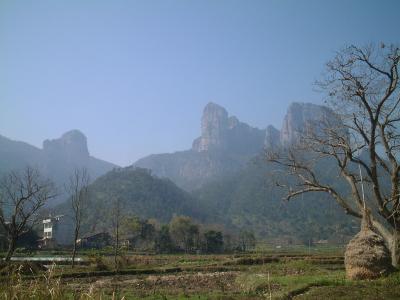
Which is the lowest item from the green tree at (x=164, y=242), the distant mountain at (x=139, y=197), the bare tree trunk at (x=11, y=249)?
the green tree at (x=164, y=242)

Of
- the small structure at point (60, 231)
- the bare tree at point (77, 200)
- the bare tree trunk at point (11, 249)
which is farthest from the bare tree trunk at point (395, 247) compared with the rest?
the small structure at point (60, 231)

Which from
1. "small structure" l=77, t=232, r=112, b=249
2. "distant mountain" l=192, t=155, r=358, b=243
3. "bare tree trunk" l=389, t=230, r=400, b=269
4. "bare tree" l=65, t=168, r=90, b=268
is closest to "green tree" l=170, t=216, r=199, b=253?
"small structure" l=77, t=232, r=112, b=249

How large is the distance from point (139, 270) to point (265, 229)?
129601mm

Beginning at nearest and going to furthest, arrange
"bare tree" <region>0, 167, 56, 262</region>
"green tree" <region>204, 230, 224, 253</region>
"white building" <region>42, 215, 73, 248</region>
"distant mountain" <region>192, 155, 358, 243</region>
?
"bare tree" <region>0, 167, 56, 262</region>
"green tree" <region>204, 230, 224, 253</region>
"white building" <region>42, 215, 73, 248</region>
"distant mountain" <region>192, 155, 358, 243</region>

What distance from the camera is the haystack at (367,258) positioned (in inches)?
684

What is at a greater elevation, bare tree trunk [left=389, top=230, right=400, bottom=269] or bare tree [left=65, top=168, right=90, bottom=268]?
bare tree [left=65, top=168, right=90, bottom=268]

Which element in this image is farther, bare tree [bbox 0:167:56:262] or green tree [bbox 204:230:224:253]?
green tree [bbox 204:230:224:253]

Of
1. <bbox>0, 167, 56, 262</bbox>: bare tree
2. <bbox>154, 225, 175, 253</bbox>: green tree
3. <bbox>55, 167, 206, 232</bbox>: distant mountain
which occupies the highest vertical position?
<bbox>55, 167, 206, 232</bbox>: distant mountain

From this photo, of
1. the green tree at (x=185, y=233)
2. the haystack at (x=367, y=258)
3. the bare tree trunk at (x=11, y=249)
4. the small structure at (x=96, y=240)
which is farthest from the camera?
the small structure at (x=96, y=240)

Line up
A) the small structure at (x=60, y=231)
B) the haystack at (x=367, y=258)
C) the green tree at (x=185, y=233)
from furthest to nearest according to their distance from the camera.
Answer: the small structure at (x=60, y=231), the green tree at (x=185, y=233), the haystack at (x=367, y=258)

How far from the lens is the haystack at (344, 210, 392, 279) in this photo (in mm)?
17375

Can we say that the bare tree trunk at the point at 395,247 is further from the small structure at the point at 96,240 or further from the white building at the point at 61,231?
the white building at the point at 61,231

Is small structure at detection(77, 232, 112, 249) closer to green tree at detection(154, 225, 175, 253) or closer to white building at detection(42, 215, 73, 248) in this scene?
green tree at detection(154, 225, 175, 253)

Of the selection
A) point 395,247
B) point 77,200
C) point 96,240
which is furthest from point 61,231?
point 395,247
